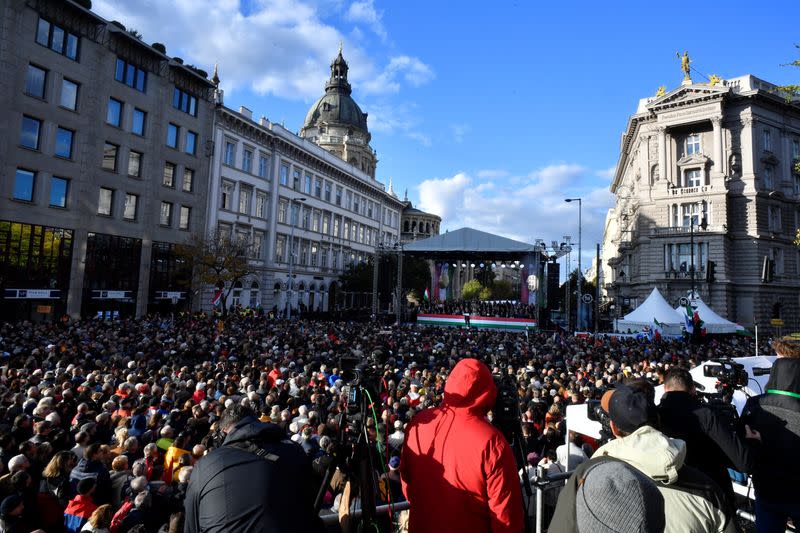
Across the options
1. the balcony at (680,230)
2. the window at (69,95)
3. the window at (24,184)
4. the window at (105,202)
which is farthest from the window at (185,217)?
the balcony at (680,230)

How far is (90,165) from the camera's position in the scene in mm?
28172

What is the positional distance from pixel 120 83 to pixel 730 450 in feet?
119

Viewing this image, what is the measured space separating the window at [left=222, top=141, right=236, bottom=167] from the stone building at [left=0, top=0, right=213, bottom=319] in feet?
12.0

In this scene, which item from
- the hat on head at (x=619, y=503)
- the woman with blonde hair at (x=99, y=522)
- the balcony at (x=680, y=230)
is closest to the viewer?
the hat on head at (x=619, y=503)

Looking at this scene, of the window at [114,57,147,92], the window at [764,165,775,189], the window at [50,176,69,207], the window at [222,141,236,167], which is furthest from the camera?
the window at [222,141,236,167]

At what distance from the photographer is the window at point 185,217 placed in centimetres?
3494

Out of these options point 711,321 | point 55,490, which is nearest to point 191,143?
point 55,490

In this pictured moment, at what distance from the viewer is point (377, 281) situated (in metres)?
37.9

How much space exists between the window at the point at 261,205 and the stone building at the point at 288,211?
0.10 metres

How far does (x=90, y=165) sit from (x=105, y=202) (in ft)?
8.14

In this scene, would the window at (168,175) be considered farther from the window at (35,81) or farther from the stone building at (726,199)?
the stone building at (726,199)

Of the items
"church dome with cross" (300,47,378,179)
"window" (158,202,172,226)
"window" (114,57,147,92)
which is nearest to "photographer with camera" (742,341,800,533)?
"window" (158,202,172,226)

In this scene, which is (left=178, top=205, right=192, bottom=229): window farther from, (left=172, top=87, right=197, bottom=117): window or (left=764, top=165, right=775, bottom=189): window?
(left=764, top=165, right=775, bottom=189): window

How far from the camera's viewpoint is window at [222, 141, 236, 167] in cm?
3947
